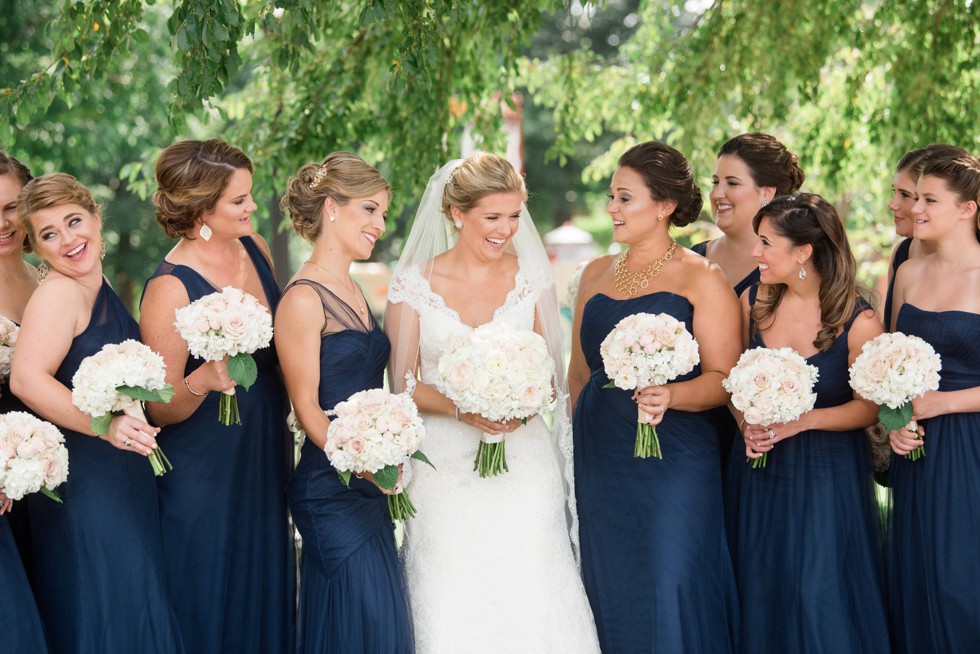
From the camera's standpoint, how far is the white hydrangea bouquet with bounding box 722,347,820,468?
4.31m

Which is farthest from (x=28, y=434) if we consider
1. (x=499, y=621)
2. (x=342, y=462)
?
(x=499, y=621)

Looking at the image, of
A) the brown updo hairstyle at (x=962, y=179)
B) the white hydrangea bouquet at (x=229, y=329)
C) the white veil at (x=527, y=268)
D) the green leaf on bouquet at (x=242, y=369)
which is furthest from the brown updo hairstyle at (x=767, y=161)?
the green leaf on bouquet at (x=242, y=369)

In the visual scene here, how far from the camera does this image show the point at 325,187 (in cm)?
470

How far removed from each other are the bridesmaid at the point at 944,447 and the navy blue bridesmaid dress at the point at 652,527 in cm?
81

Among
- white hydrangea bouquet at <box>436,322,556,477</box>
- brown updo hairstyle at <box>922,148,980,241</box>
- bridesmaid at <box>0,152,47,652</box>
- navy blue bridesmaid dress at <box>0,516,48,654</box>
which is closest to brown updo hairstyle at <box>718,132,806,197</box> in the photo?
brown updo hairstyle at <box>922,148,980,241</box>

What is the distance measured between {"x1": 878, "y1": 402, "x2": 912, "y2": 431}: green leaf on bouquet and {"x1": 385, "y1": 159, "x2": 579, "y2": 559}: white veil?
5.01ft

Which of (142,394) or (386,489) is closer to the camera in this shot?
(142,394)

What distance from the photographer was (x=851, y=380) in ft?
14.4

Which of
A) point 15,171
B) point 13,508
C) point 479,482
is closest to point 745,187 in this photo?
point 479,482

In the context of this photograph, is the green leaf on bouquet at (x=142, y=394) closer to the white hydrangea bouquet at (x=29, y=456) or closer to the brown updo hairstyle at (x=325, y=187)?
the white hydrangea bouquet at (x=29, y=456)

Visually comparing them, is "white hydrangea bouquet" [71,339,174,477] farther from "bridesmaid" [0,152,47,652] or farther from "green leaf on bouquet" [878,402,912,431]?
"green leaf on bouquet" [878,402,912,431]

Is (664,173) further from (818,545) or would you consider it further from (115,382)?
(115,382)

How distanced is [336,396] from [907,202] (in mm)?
3147

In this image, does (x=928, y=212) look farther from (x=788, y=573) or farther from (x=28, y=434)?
(x=28, y=434)
